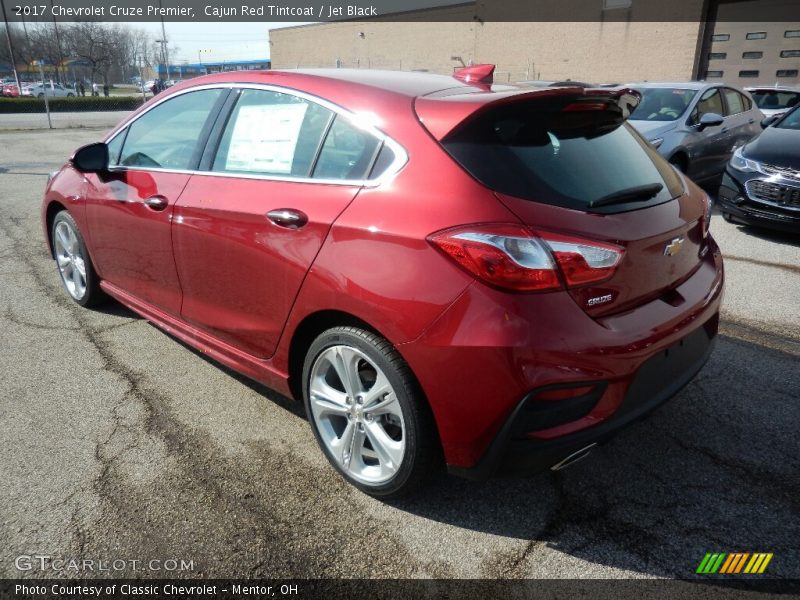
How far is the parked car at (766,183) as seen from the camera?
240 inches

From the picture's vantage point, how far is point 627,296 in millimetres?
2109

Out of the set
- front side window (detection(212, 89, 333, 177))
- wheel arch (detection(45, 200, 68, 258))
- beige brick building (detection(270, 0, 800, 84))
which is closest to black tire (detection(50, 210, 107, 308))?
wheel arch (detection(45, 200, 68, 258))

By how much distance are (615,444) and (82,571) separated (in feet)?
7.41

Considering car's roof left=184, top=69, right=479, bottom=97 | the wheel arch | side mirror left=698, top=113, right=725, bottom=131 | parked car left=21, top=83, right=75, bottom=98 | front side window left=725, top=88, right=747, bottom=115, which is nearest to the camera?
car's roof left=184, top=69, right=479, bottom=97

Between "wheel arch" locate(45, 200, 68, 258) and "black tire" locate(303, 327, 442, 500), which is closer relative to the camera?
"black tire" locate(303, 327, 442, 500)

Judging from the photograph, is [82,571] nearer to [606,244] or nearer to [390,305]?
[390,305]

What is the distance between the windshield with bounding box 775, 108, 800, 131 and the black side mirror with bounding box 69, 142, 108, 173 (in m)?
7.34

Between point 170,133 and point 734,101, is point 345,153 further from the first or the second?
point 734,101

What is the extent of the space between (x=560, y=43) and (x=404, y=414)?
1570 inches

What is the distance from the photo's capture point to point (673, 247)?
233 centimetres

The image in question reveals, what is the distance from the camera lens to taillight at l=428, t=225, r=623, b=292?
76.5 inches

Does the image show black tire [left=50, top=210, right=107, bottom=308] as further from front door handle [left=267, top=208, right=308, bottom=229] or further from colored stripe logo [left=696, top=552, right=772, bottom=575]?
colored stripe logo [left=696, top=552, right=772, bottom=575]

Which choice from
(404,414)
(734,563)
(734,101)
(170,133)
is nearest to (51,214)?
(170,133)

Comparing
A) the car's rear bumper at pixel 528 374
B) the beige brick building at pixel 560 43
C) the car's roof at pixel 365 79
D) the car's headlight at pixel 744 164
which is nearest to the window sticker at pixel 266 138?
the car's roof at pixel 365 79
